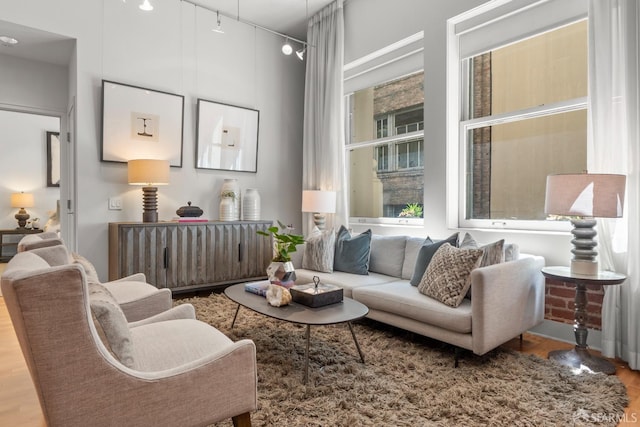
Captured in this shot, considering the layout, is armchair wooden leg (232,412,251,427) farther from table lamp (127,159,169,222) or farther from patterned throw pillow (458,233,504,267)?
table lamp (127,159,169,222)

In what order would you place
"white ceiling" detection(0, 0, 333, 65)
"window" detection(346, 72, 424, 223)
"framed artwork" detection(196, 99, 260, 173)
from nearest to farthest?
"white ceiling" detection(0, 0, 333, 65), "window" detection(346, 72, 424, 223), "framed artwork" detection(196, 99, 260, 173)

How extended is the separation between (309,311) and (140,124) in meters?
3.09

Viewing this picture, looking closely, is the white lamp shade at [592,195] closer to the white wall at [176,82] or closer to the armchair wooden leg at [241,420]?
the armchair wooden leg at [241,420]

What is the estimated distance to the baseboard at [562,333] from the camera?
271cm

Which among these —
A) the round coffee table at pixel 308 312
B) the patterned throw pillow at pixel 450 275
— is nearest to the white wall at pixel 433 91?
the patterned throw pillow at pixel 450 275

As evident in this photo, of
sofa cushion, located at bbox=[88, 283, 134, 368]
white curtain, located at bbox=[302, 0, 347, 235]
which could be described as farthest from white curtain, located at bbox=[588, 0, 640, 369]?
sofa cushion, located at bbox=[88, 283, 134, 368]

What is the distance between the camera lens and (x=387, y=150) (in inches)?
177

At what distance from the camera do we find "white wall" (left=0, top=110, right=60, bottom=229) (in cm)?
688

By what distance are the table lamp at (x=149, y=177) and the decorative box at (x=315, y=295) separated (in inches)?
85.7

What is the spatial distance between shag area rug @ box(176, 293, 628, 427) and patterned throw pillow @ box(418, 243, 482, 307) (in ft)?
1.25

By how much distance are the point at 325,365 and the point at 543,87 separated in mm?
2818

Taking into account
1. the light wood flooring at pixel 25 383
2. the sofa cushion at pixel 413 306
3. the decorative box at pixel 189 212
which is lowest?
the light wood flooring at pixel 25 383

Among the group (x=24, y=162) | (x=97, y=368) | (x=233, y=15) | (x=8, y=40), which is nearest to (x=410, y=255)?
(x=97, y=368)

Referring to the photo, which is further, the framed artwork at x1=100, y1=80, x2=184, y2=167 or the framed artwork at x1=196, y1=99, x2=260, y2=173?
the framed artwork at x1=196, y1=99, x2=260, y2=173
